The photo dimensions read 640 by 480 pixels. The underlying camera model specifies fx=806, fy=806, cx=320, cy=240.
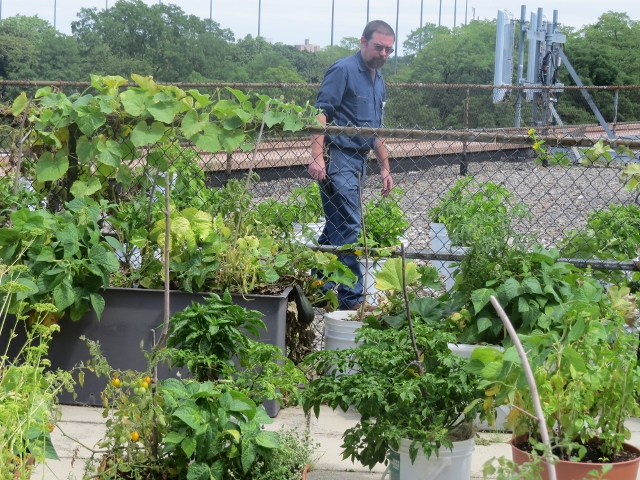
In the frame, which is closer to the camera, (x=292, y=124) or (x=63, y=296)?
(x=63, y=296)

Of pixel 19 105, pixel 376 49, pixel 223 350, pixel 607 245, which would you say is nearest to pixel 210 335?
pixel 223 350

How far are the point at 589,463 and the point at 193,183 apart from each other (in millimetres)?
3471

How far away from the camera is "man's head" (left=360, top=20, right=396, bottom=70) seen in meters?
5.30

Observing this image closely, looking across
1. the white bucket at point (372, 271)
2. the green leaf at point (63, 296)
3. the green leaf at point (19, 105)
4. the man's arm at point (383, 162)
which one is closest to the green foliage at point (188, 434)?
the green leaf at point (63, 296)

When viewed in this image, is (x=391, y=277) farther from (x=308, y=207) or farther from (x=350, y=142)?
(x=308, y=207)

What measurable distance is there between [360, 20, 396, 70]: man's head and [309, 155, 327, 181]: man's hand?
3.26ft

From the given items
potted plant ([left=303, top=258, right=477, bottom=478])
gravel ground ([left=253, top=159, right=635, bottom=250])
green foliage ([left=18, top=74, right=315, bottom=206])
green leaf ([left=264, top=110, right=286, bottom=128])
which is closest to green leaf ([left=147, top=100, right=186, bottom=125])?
green foliage ([left=18, top=74, right=315, bottom=206])

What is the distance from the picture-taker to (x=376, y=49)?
17.4 ft

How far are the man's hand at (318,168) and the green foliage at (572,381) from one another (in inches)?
90.3

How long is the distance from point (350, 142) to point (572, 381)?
2.85 meters

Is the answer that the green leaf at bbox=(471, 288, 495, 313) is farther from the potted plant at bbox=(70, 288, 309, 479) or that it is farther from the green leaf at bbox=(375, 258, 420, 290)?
the potted plant at bbox=(70, 288, 309, 479)

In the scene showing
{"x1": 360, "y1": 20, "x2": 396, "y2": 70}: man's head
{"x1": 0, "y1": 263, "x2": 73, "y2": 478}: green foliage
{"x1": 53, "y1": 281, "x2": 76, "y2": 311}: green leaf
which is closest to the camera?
{"x1": 0, "y1": 263, "x2": 73, "y2": 478}: green foliage

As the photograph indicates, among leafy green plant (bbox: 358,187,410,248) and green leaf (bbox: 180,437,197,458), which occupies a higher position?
leafy green plant (bbox: 358,187,410,248)

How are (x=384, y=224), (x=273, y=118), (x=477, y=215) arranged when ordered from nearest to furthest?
1. (x=273, y=118)
2. (x=477, y=215)
3. (x=384, y=224)
